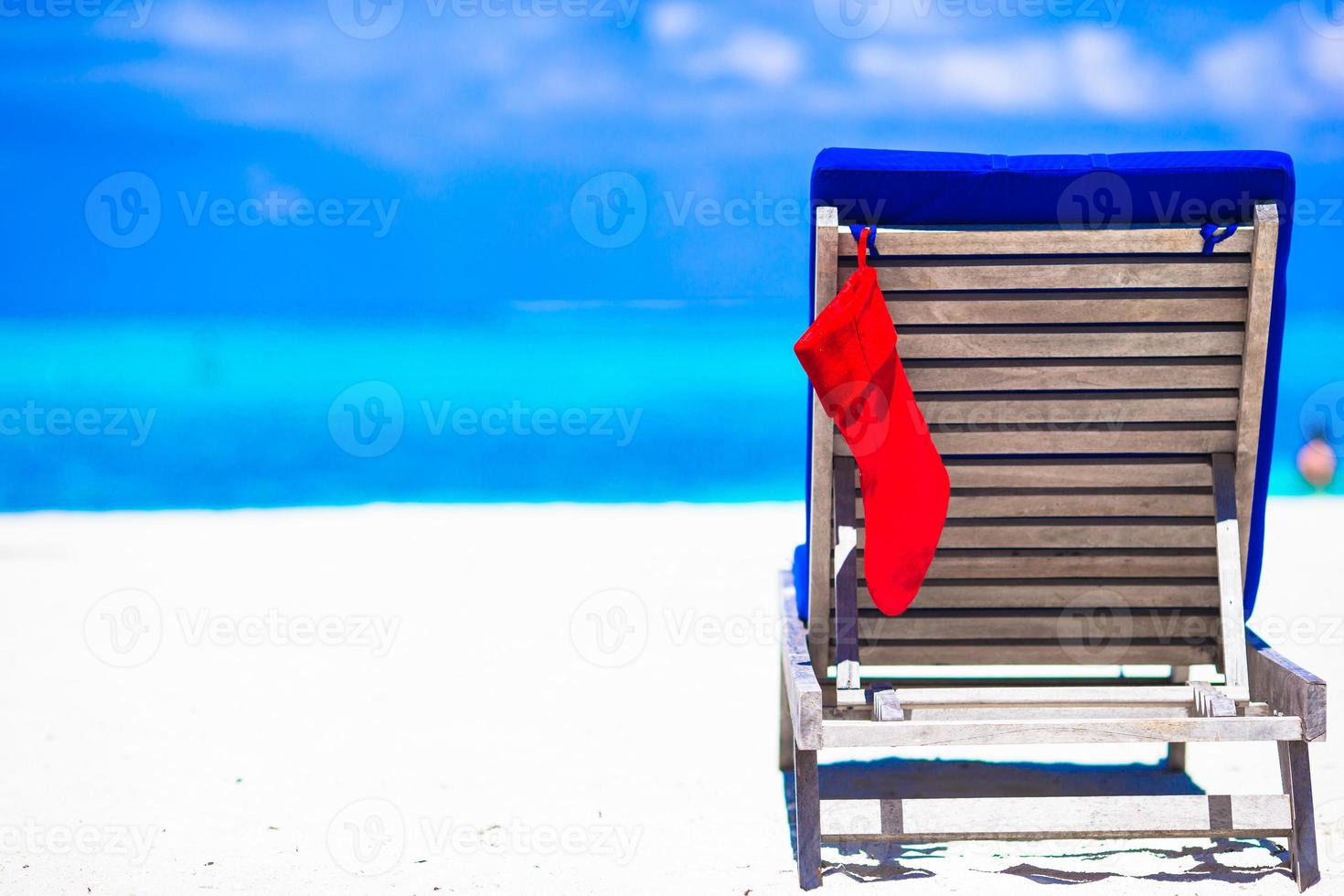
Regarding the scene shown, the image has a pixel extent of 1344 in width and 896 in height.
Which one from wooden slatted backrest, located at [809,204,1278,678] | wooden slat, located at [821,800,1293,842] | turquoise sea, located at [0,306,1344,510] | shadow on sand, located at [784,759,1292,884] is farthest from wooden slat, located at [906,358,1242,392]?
turquoise sea, located at [0,306,1344,510]

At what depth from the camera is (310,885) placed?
2.32 meters

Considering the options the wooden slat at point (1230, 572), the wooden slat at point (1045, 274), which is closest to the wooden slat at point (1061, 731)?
the wooden slat at point (1230, 572)

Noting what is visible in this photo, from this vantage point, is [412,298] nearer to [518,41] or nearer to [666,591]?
[518,41]

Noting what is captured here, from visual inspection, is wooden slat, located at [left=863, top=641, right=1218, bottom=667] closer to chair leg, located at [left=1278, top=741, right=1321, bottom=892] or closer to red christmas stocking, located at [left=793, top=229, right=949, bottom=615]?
red christmas stocking, located at [left=793, top=229, right=949, bottom=615]

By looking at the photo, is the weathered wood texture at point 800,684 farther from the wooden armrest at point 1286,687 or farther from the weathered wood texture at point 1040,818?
the wooden armrest at point 1286,687

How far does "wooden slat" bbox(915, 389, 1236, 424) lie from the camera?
2262 mm

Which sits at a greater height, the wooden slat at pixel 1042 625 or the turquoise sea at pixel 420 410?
the turquoise sea at pixel 420 410

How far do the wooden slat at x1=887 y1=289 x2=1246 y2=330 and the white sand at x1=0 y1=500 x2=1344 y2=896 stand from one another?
1051 mm

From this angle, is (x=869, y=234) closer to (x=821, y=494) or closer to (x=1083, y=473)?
(x=821, y=494)

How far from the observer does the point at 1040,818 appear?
2119mm

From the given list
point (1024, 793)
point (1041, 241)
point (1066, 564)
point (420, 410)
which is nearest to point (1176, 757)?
point (1024, 793)

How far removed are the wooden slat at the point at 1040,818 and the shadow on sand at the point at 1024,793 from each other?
0.18 m

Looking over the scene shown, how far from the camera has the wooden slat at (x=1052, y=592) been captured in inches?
94.3

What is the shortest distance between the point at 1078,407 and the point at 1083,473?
142mm
